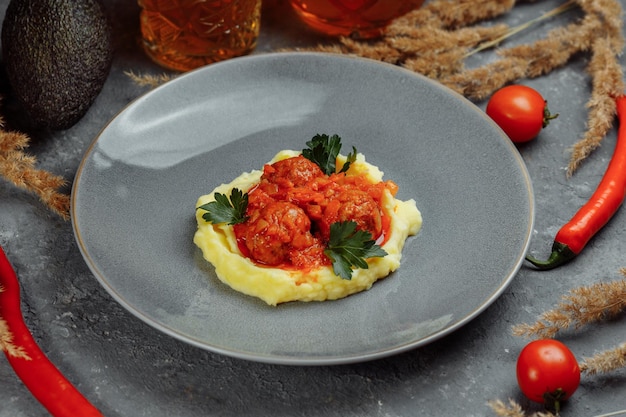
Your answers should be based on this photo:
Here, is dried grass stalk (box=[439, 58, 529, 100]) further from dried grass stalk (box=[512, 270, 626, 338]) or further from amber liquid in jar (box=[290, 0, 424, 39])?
dried grass stalk (box=[512, 270, 626, 338])

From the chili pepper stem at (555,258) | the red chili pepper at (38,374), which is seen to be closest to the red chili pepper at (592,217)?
the chili pepper stem at (555,258)

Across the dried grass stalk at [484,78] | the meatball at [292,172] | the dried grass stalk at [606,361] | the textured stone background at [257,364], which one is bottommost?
the textured stone background at [257,364]

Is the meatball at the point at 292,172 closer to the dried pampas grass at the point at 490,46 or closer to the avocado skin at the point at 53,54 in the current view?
the avocado skin at the point at 53,54

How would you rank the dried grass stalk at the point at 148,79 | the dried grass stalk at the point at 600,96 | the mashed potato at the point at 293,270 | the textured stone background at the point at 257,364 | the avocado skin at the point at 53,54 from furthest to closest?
the dried grass stalk at the point at 148,79 → the dried grass stalk at the point at 600,96 → the avocado skin at the point at 53,54 → the mashed potato at the point at 293,270 → the textured stone background at the point at 257,364

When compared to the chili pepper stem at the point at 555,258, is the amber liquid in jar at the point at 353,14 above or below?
above

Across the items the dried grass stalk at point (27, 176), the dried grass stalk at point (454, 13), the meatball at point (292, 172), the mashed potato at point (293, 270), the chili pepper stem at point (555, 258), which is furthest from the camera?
the dried grass stalk at point (454, 13)
